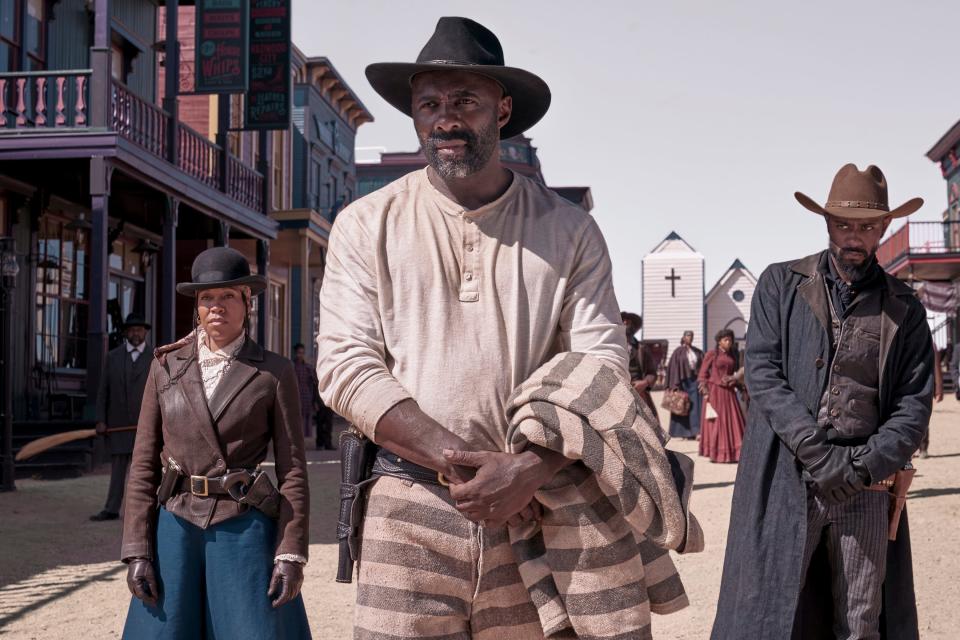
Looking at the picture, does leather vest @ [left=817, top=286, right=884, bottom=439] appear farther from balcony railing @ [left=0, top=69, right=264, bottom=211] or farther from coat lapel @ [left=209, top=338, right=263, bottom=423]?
balcony railing @ [left=0, top=69, right=264, bottom=211]

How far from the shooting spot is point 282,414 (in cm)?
453

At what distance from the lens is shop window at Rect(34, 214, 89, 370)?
18.0m

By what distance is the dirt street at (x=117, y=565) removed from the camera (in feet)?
23.2

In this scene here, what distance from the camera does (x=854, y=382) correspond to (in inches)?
189

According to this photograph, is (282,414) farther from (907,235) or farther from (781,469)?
(907,235)

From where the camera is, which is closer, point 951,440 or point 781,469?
point 781,469

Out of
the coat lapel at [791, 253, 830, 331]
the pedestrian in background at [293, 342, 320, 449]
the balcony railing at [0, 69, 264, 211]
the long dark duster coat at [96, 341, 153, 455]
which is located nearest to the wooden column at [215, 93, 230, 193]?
the balcony railing at [0, 69, 264, 211]

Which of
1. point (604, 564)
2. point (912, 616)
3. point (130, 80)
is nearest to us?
point (604, 564)

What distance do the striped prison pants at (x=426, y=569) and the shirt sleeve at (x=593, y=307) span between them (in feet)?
1.57

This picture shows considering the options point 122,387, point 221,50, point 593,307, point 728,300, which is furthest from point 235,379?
point 728,300

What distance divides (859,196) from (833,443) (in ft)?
3.40

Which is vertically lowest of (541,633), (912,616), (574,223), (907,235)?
(912,616)

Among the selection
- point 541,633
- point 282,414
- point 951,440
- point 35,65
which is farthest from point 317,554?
point 951,440

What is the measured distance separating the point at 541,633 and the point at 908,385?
254 cm
